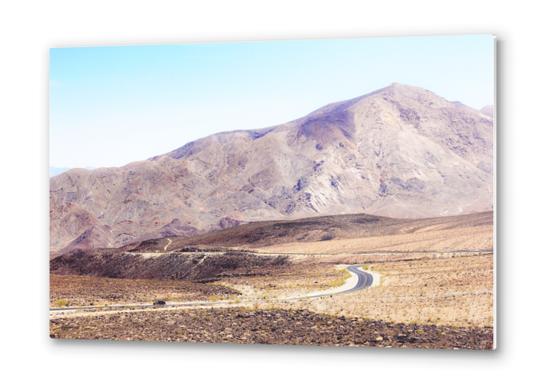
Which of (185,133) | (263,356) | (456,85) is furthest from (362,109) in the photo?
(263,356)

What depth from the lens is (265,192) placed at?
532 inches

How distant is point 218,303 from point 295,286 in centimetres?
113

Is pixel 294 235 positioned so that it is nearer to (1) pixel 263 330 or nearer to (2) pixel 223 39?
(1) pixel 263 330

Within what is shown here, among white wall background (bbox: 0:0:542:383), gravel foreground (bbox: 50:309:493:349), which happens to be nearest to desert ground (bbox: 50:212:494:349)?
gravel foreground (bbox: 50:309:493:349)

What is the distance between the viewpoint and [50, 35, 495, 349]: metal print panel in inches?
A: 492

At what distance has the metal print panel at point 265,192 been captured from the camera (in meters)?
12.5

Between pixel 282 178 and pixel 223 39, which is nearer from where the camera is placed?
pixel 223 39

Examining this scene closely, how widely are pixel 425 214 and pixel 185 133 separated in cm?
364

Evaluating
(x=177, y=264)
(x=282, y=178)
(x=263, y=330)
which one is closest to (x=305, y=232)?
(x=282, y=178)

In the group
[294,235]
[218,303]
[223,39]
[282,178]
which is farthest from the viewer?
[282,178]

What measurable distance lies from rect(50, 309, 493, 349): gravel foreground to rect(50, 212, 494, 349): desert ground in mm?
14
